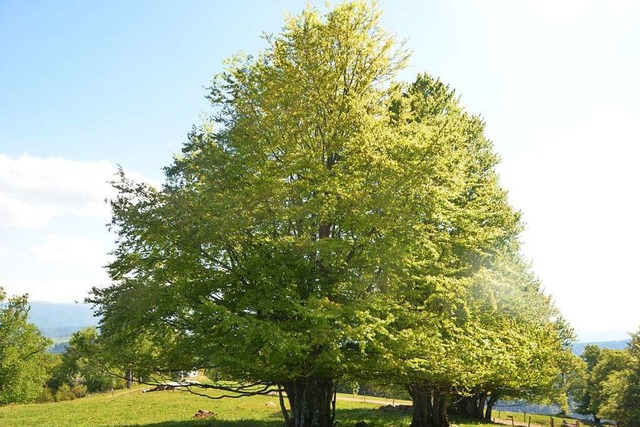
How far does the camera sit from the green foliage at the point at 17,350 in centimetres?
5062

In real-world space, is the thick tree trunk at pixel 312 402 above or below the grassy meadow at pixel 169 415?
above

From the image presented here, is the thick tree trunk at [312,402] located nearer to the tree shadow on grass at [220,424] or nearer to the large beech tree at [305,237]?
the large beech tree at [305,237]

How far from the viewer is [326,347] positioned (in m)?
14.9

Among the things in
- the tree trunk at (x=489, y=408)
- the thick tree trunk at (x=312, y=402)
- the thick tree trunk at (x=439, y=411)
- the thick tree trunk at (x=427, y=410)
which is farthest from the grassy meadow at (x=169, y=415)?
the thick tree trunk at (x=312, y=402)

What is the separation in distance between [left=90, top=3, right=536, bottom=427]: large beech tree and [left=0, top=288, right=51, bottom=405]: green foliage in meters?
43.4

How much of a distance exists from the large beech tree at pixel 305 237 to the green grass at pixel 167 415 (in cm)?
1431

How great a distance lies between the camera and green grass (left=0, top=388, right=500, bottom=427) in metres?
31.4

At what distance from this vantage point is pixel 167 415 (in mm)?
37688

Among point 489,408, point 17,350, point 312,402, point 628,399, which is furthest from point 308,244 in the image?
point 628,399

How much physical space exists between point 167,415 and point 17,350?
25.8m

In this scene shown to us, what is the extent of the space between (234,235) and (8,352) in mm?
48773

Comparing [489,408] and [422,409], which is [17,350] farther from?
[489,408]

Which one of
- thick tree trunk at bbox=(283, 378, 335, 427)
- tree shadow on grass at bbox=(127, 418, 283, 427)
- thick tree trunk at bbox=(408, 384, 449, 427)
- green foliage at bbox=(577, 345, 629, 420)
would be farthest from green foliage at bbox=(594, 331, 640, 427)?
thick tree trunk at bbox=(283, 378, 335, 427)

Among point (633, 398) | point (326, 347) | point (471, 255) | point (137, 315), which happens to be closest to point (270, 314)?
point (326, 347)
